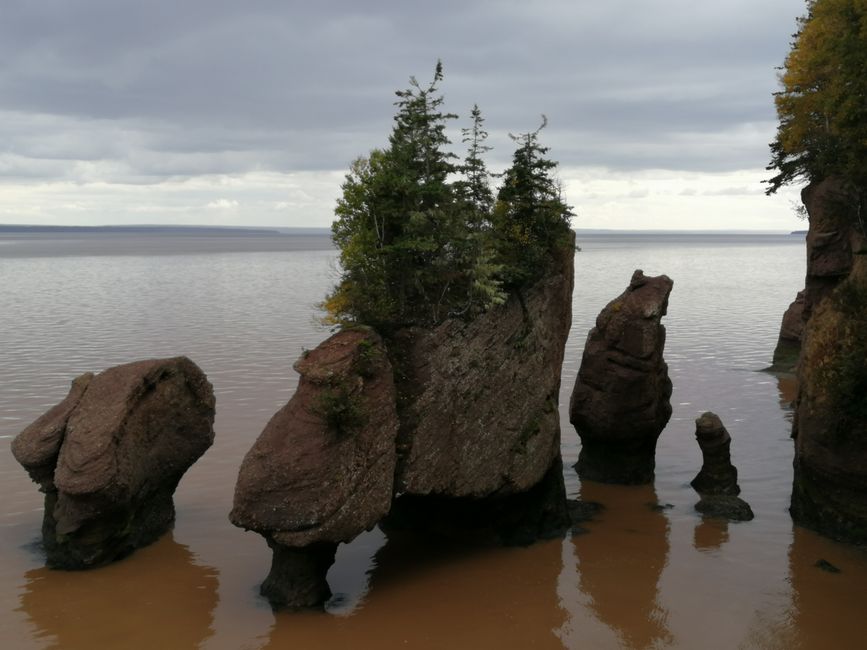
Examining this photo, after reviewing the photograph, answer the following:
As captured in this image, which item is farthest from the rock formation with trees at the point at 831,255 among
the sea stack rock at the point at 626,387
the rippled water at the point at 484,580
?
the sea stack rock at the point at 626,387

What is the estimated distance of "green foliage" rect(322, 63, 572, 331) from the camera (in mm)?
25000

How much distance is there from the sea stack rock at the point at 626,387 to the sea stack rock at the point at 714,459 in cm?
213

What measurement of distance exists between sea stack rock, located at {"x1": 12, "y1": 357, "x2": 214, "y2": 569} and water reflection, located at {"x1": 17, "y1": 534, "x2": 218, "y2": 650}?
3.09 feet

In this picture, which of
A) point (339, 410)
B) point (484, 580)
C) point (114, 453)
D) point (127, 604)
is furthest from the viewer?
point (484, 580)

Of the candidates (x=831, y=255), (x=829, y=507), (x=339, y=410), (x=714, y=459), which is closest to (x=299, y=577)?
(x=339, y=410)

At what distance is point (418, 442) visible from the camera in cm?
2405

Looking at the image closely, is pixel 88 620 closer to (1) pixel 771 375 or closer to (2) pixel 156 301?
(1) pixel 771 375

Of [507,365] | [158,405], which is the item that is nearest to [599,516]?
[507,365]

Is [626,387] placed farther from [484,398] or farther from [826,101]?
[826,101]

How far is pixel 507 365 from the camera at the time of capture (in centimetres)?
2677

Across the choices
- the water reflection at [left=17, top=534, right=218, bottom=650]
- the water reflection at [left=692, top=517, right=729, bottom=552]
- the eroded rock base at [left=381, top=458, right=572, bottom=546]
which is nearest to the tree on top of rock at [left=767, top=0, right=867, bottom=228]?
the water reflection at [left=692, top=517, right=729, bottom=552]

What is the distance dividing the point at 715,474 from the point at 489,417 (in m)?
11.3

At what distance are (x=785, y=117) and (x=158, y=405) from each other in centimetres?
3418

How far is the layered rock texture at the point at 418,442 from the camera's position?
21.7 m
